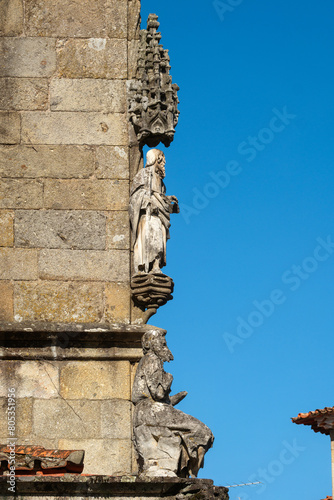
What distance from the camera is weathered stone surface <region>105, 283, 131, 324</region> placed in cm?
1419

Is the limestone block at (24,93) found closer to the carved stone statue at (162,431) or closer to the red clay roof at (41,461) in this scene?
the carved stone statue at (162,431)

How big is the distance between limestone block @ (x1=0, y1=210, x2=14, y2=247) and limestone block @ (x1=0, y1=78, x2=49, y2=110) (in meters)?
1.28

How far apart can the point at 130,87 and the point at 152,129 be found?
0.62 m

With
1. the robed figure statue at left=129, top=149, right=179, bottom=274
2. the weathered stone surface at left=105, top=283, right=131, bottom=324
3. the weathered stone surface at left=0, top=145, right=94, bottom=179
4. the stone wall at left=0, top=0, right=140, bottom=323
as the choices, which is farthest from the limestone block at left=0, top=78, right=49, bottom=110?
the weathered stone surface at left=105, top=283, right=131, bottom=324

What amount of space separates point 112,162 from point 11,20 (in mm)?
2097

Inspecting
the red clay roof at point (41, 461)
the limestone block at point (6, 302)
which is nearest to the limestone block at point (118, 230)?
the limestone block at point (6, 302)

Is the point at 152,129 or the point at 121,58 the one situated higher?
the point at 121,58

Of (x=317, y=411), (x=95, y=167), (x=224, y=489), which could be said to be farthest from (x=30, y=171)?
(x=317, y=411)

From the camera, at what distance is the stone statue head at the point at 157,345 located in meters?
12.8

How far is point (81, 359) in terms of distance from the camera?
1393cm

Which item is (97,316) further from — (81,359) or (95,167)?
(95,167)

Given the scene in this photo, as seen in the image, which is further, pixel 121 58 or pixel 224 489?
pixel 121 58

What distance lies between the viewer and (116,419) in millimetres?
13703

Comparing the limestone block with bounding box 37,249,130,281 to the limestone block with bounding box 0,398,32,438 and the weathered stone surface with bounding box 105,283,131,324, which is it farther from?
the limestone block with bounding box 0,398,32,438
